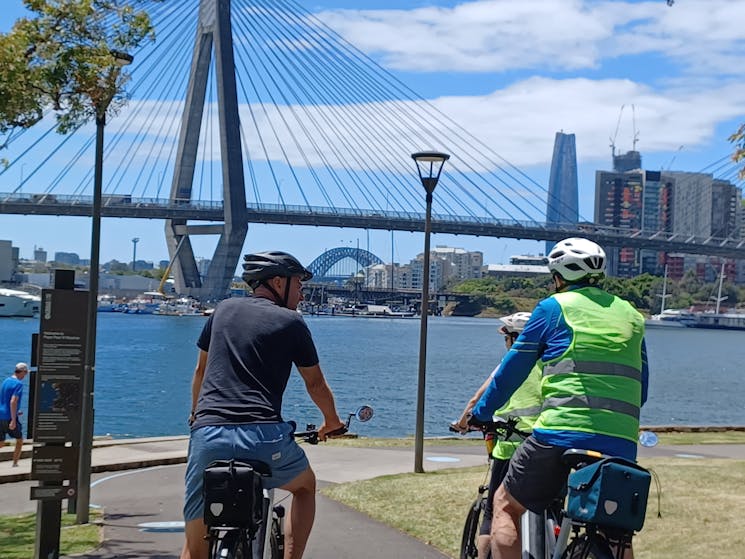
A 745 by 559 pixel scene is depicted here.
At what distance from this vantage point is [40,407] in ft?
23.8

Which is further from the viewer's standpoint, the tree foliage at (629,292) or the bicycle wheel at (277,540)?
the tree foliage at (629,292)

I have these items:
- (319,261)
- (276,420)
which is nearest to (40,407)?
(276,420)

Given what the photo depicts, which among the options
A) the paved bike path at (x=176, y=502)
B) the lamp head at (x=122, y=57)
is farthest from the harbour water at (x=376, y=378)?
the lamp head at (x=122, y=57)

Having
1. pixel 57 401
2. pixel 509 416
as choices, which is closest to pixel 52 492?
pixel 57 401

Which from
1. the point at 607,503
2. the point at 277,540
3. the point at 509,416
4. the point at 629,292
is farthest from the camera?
the point at 629,292

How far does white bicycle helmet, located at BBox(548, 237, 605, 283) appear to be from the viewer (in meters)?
4.54

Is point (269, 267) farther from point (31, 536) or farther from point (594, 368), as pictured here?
point (31, 536)

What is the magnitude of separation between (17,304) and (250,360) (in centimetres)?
12154

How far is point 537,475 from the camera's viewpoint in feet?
14.1

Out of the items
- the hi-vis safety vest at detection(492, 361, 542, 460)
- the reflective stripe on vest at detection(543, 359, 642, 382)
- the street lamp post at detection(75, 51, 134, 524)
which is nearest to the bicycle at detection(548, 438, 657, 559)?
the reflective stripe on vest at detection(543, 359, 642, 382)

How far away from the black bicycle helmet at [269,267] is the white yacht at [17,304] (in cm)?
11898

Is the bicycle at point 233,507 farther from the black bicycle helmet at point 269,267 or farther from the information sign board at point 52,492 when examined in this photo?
the information sign board at point 52,492

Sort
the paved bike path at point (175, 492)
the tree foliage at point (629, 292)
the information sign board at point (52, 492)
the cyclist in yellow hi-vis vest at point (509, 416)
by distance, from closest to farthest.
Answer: the cyclist in yellow hi-vis vest at point (509, 416)
the information sign board at point (52, 492)
the paved bike path at point (175, 492)
the tree foliage at point (629, 292)

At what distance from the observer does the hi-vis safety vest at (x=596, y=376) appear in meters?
4.21
